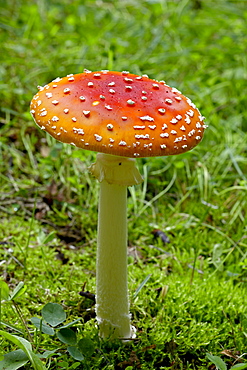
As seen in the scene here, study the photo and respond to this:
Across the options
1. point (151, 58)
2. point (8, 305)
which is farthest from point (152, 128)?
point (151, 58)

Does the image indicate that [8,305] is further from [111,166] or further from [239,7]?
[239,7]

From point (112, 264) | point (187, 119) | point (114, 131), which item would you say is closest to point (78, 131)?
point (114, 131)

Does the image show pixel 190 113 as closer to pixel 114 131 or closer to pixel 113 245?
pixel 114 131

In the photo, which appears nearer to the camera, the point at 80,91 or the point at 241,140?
the point at 80,91

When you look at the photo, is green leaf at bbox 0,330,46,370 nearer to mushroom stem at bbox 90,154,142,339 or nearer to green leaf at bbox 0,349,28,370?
green leaf at bbox 0,349,28,370

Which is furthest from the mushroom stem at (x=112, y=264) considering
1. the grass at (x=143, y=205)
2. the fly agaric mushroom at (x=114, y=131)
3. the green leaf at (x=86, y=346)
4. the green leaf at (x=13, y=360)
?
the green leaf at (x=13, y=360)

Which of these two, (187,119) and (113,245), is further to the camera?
(113,245)

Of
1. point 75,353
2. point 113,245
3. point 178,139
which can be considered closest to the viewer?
point 178,139
